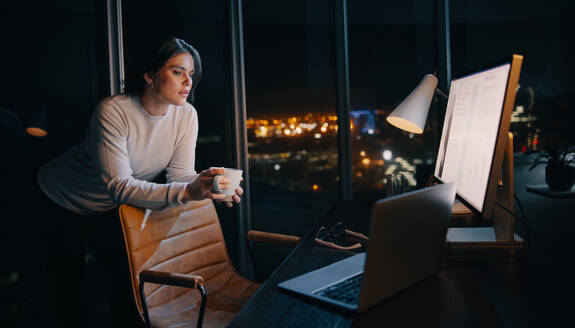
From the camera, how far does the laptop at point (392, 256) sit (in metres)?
0.72

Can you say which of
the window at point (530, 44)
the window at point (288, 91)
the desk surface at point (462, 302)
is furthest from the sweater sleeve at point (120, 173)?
the window at point (530, 44)

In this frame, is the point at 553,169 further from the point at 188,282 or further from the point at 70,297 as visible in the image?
the point at 70,297

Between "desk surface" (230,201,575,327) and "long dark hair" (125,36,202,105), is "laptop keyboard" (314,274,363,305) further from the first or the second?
"long dark hair" (125,36,202,105)

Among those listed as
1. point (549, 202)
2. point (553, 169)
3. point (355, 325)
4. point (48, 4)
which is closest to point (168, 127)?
point (355, 325)

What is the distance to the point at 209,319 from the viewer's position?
139 centimetres

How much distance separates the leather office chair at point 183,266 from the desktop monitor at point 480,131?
75cm

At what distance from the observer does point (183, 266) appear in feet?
5.04

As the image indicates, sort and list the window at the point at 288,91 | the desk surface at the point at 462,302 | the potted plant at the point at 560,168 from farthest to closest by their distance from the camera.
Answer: the window at the point at 288,91
the potted plant at the point at 560,168
the desk surface at the point at 462,302

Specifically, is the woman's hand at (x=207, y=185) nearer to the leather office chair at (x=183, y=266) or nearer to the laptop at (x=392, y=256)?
the leather office chair at (x=183, y=266)

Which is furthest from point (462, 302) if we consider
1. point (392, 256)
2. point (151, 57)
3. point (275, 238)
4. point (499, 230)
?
point (151, 57)

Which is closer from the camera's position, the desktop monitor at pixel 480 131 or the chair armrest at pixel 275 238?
the desktop monitor at pixel 480 131

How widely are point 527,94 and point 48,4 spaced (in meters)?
3.67

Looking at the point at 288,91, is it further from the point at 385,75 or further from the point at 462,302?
the point at 462,302

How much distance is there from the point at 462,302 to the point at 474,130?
0.55 m
